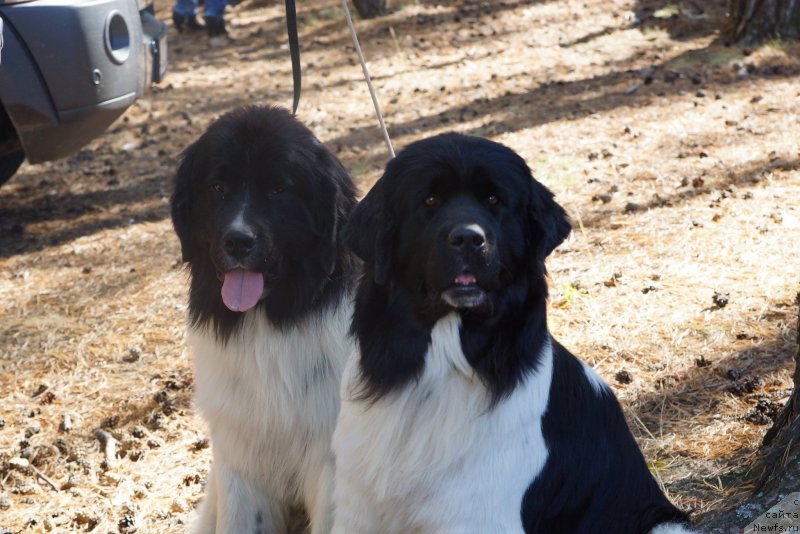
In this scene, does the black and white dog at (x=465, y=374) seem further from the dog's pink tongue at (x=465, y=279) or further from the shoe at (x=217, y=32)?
the shoe at (x=217, y=32)

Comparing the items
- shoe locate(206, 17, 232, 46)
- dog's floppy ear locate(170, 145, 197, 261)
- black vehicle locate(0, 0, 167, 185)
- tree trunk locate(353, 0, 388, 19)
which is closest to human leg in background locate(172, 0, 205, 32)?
shoe locate(206, 17, 232, 46)

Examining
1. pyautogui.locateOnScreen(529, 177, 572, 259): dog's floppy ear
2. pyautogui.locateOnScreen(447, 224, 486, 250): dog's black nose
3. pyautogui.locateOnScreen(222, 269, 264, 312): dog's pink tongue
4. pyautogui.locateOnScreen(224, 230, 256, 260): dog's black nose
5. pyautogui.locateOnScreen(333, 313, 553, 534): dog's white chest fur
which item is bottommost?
pyautogui.locateOnScreen(333, 313, 553, 534): dog's white chest fur

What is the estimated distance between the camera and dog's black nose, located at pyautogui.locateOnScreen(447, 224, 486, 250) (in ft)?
9.22

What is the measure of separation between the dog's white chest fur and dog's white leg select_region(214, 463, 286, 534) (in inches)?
30.3

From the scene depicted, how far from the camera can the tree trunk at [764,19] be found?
10070mm

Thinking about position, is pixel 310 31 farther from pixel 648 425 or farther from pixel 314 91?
pixel 648 425

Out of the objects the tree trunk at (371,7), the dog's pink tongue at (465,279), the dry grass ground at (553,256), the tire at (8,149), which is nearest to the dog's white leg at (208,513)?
the dry grass ground at (553,256)

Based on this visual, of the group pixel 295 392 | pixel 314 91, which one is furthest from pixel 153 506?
pixel 314 91

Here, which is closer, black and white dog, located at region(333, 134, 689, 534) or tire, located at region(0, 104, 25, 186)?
black and white dog, located at region(333, 134, 689, 534)

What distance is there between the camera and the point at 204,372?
12.4ft

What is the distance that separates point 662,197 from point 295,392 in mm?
4163

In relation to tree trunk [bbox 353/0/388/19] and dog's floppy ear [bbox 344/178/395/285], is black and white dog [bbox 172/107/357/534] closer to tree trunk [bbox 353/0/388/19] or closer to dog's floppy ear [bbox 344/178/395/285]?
dog's floppy ear [bbox 344/178/395/285]

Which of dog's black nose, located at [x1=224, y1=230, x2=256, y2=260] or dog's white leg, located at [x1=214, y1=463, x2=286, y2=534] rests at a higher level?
dog's black nose, located at [x1=224, y1=230, x2=256, y2=260]

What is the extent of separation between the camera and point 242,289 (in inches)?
139
